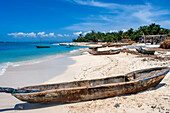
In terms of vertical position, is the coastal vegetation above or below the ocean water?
above

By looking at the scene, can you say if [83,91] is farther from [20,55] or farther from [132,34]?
[132,34]

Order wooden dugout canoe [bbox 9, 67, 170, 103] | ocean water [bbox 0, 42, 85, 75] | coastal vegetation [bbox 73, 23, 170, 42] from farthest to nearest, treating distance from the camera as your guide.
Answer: coastal vegetation [bbox 73, 23, 170, 42] < ocean water [bbox 0, 42, 85, 75] < wooden dugout canoe [bbox 9, 67, 170, 103]

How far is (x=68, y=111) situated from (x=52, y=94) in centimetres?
81

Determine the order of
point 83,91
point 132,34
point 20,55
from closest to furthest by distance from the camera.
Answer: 1. point 83,91
2. point 20,55
3. point 132,34

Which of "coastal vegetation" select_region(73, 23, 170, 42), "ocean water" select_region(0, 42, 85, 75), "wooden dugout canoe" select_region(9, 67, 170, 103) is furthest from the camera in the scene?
"coastal vegetation" select_region(73, 23, 170, 42)

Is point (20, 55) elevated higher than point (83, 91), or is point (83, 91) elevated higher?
point (83, 91)

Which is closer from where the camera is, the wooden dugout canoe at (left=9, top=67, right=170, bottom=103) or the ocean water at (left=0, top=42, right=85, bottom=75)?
the wooden dugout canoe at (left=9, top=67, right=170, bottom=103)

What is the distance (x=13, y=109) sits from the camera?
4.35 m

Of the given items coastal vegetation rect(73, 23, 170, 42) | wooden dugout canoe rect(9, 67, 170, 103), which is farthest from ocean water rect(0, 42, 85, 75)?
coastal vegetation rect(73, 23, 170, 42)

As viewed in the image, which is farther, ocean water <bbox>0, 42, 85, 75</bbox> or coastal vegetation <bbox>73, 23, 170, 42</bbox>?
coastal vegetation <bbox>73, 23, 170, 42</bbox>

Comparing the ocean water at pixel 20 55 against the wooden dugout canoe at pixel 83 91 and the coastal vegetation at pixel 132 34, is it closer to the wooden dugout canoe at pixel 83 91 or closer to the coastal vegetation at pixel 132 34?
the wooden dugout canoe at pixel 83 91

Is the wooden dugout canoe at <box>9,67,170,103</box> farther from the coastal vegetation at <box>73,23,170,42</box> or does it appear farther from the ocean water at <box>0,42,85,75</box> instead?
the coastal vegetation at <box>73,23,170,42</box>

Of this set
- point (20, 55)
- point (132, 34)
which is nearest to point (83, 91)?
point (20, 55)

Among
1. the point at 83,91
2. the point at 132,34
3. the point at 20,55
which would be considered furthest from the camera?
the point at 132,34
